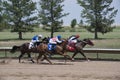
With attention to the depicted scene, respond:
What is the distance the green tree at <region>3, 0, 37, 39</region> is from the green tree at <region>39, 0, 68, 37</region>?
6.40ft

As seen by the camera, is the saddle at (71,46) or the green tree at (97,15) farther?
the green tree at (97,15)

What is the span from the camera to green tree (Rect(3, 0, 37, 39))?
224 ft

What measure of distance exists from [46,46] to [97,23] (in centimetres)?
4669

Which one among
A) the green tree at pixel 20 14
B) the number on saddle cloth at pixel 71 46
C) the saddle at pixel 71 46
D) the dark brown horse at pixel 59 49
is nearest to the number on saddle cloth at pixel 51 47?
the dark brown horse at pixel 59 49

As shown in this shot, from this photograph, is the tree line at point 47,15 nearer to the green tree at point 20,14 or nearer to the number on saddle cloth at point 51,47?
the green tree at point 20,14

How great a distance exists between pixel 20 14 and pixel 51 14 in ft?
19.4

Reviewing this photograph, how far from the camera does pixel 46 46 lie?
964 inches

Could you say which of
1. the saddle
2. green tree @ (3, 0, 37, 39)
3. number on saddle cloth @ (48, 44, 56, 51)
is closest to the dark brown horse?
number on saddle cloth @ (48, 44, 56, 51)

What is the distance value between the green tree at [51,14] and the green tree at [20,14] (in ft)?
6.40

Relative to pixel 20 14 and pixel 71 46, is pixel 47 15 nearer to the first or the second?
pixel 20 14

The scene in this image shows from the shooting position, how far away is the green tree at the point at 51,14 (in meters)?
70.3

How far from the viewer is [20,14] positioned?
68562mm

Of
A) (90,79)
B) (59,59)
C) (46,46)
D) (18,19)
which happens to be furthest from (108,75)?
(18,19)

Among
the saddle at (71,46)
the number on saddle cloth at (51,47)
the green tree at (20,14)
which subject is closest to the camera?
the number on saddle cloth at (51,47)
